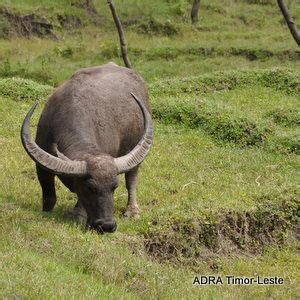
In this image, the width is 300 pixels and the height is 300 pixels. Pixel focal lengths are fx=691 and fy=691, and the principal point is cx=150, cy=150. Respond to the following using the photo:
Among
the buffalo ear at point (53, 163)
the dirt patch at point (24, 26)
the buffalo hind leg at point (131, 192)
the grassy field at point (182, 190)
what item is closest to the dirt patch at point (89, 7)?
the dirt patch at point (24, 26)

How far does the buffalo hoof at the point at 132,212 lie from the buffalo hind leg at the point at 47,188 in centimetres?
84

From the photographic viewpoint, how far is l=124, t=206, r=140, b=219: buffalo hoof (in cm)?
777

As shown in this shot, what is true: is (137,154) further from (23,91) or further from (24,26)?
(24,26)

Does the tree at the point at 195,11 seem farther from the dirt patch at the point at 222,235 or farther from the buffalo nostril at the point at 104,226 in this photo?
the buffalo nostril at the point at 104,226

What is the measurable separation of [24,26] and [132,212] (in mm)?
15806

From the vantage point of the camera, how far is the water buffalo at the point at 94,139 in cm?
669

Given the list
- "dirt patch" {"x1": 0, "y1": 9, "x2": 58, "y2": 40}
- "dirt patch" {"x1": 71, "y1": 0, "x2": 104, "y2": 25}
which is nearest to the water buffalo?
"dirt patch" {"x1": 0, "y1": 9, "x2": 58, "y2": 40}

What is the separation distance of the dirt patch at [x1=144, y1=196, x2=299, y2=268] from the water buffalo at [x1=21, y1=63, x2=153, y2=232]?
72 centimetres

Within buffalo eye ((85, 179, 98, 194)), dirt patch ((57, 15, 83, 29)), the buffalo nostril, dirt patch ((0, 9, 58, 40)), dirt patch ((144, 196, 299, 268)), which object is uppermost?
buffalo eye ((85, 179, 98, 194))

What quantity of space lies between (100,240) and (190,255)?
1250 millimetres

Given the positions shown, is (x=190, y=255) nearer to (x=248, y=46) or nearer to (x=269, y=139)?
(x=269, y=139)

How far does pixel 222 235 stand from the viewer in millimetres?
7691

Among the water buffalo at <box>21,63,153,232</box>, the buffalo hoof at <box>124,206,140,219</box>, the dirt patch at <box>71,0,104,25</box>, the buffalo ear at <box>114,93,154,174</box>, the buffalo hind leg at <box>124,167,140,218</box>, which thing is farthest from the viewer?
the dirt patch at <box>71,0,104,25</box>

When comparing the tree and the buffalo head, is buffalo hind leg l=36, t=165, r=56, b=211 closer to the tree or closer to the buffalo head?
the buffalo head
